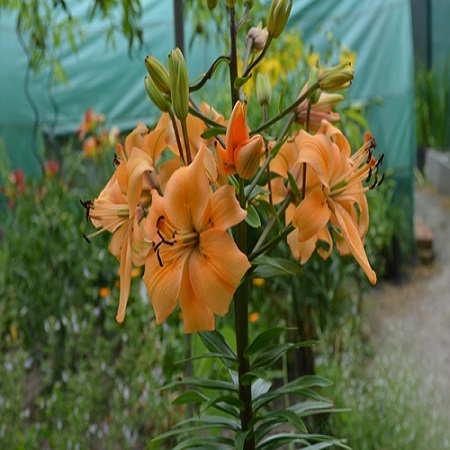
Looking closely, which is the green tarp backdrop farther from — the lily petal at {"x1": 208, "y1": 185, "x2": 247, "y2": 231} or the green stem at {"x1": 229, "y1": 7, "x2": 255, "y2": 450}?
the lily petal at {"x1": 208, "y1": 185, "x2": 247, "y2": 231}

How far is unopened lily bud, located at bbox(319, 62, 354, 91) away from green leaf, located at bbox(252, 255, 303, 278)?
23 centimetres

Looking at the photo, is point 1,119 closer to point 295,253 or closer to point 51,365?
point 51,365

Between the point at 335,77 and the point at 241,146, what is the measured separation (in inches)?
7.8

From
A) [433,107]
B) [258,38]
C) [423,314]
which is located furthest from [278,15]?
[433,107]

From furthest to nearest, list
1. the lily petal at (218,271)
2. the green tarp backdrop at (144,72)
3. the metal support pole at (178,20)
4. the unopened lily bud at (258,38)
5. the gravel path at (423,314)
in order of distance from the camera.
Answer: the green tarp backdrop at (144,72) → the gravel path at (423,314) → the metal support pole at (178,20) → the unopened lily bud at (258,38) → the lily petal at (218,271)

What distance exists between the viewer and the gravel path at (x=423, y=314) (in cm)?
326

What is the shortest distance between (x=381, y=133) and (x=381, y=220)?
1.02 m

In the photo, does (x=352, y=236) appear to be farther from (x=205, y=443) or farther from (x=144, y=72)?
(x=144, y=72)

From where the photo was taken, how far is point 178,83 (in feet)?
2.70

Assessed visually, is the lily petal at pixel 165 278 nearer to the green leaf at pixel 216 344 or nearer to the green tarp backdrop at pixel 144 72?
the green leaf at pixel 216 344

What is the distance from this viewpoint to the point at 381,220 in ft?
11.6

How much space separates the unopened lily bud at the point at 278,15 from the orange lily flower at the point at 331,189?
134 millimetres

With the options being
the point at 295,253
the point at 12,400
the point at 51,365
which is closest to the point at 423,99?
the point at 51,365

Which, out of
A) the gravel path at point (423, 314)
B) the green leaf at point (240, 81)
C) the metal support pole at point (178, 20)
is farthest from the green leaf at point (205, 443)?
the gravel path at point (423, 314)
